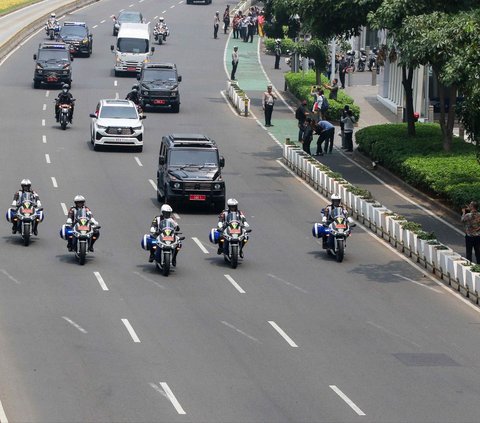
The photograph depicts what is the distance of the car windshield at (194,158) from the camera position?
133ft

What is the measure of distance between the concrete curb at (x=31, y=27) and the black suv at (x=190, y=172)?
4008 centimetres

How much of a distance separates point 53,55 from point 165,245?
3820cm

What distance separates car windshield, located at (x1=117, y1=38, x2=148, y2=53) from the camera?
7375 cm

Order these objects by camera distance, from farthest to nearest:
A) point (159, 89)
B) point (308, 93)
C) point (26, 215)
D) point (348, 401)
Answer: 1. point (308, 93)
2. point (159, 89)
3. point (26, 215)
4. point (348, 401)

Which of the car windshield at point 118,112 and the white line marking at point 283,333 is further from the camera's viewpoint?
the car windshield at point 118,112

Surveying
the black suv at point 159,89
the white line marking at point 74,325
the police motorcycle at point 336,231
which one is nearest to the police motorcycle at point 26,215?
the police motorcycle at point 336,231

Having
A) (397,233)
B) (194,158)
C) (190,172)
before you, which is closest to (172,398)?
(397,233)

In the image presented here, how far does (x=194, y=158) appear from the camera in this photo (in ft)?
134

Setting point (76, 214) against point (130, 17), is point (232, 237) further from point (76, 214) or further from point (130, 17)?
point (130, 17)

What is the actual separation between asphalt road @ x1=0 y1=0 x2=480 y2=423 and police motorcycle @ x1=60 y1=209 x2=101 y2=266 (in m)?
0.36

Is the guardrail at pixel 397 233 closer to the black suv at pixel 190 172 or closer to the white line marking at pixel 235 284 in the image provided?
the black suv at pixel 190 172

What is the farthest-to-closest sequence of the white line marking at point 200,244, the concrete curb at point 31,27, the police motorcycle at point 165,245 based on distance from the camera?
the concrete curb at point 31,27
the white line marking at point 200,244
the police motorcycle at point 165,245

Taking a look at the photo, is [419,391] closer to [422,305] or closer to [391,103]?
[422,305]

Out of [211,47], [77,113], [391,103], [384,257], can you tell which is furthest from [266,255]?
[211,47]
